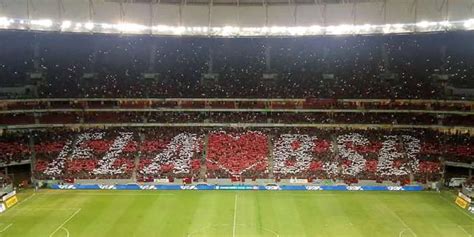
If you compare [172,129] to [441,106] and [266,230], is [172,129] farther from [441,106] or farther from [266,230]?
[441,106]

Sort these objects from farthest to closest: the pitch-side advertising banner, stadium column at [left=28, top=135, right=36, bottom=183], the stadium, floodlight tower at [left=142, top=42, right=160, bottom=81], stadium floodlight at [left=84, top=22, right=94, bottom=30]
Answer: floodlight tower at [left=142, top=42, right=160, bottom=81] < stadium column at [left=28, top=135, right=36, bottom=183] < stadium floodlight at [left=84, top=22, right=94, bottom=30] < the pitch-side advertising banner < the stadium

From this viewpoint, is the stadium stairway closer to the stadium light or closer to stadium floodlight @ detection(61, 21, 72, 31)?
the stadium light

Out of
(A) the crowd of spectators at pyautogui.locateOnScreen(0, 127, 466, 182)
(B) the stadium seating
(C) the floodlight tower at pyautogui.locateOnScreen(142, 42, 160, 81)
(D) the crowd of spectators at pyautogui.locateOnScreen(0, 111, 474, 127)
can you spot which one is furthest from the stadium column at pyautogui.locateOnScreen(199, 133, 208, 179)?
(C) the floodlight tower at pyautogui.locateOnScreen(142, 42, 160, 81)

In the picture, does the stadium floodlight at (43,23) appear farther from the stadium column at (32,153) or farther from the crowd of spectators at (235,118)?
the stadium column at (32,153)

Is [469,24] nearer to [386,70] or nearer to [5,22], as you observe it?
[386,70]

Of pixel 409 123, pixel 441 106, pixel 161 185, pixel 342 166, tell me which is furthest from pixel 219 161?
pixel 441 106
